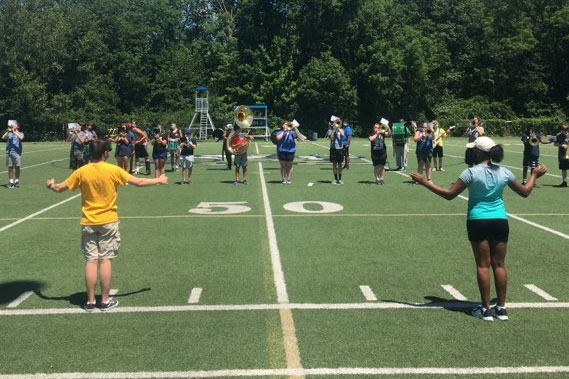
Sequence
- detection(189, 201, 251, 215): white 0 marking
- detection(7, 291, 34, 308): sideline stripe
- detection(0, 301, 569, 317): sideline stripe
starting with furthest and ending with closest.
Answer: detection(189, 201, 251, 215): white 0 marking < detection(7, 291, 34, 308): sideline stripe < detection(0, 301, 569, 317): sideline stripe

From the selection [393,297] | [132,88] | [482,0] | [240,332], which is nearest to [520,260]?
[393,297]

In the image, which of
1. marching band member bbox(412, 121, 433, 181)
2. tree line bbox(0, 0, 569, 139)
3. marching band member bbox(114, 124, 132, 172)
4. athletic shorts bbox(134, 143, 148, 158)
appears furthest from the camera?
tree line bbox(0, 0, 569, 139)

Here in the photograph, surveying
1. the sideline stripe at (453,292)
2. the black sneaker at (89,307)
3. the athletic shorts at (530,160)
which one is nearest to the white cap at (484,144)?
the sideline stripe at (453,292)

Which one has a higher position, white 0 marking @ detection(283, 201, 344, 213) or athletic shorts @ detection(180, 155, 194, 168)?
athletic shorts @ detection(180, 155, 194, 168)

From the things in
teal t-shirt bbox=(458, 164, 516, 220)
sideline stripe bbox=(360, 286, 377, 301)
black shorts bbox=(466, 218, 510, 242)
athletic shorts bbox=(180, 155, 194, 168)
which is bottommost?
sideline stripe bbox=(360, 286, 377, 301)

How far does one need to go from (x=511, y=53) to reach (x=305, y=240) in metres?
64.0

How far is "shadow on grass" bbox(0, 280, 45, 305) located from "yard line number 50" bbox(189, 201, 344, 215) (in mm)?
5725

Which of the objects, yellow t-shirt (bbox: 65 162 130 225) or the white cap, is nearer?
the white cap

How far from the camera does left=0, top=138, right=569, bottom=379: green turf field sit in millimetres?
5180

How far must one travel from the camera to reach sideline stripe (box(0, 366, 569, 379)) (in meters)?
4.90

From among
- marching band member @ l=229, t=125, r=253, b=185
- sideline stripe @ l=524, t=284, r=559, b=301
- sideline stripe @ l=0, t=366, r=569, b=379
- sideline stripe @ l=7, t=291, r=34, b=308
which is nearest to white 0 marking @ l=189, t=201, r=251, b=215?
marching band member @ l=229, t=125, r=253, b=185

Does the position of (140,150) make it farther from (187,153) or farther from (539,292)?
(539,292)

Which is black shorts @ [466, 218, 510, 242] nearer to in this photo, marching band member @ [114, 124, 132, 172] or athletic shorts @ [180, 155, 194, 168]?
athletic shorts @ [180, 155, 194, 168]

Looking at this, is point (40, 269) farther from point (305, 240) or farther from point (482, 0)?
point (482, 0)
